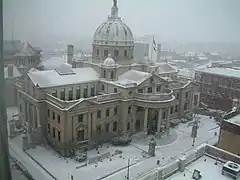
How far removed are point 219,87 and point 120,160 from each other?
676 cm

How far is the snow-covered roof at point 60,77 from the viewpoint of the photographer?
8.21 m

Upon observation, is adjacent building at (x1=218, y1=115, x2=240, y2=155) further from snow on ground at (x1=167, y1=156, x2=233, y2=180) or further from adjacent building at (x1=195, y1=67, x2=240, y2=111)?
adjacent building at (x1=195, y1=67, x2=240, y2=111)

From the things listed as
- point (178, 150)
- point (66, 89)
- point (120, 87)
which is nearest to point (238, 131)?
point (178, 150)

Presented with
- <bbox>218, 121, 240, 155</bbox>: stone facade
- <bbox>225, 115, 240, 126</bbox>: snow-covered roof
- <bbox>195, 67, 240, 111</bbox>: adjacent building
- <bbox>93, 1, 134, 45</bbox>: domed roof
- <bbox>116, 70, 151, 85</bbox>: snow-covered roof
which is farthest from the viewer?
<bbox>195, 67, 240, 111</bbox>: adjacent building

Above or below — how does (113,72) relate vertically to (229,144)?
above

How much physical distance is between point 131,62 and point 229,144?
5.40 m

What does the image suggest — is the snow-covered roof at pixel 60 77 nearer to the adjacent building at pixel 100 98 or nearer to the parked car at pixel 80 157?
the adjacent building at pixel 100 98

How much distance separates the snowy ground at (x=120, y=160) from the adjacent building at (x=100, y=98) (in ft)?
1.26

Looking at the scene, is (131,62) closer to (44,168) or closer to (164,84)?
(164,84)

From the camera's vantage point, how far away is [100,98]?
8.24 meters

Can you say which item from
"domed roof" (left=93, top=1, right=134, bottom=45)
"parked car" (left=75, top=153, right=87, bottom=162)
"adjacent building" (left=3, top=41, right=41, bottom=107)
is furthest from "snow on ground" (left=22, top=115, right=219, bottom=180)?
"domed roof" (left=93, top=1, right=134, bottom=45)

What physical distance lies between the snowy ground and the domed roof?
3593 millimetres

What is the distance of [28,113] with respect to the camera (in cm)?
811

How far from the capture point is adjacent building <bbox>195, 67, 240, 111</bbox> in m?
11.7
